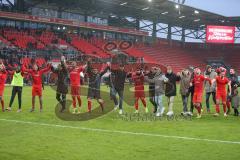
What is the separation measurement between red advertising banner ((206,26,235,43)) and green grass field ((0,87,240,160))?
168 feet

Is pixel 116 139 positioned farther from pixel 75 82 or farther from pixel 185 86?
pixel 75 82

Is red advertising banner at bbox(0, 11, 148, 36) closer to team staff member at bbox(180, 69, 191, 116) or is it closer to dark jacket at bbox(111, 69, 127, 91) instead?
dark jacket at bbox(111, 69, 127, 91)

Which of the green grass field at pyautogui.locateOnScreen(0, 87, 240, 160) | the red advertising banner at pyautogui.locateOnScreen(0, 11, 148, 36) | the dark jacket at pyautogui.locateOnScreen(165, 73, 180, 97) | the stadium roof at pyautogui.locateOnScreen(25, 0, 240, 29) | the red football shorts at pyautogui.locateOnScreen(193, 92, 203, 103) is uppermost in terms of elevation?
the stadium roof at pyautogui.locateOnScreen(25, 0, 240, 29)

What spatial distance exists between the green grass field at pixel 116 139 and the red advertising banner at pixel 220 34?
51359 millimetres

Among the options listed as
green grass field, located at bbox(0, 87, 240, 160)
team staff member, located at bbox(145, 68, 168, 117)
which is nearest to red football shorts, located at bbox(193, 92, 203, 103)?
green grass field, located at bbox(0, 87, 240, 160)

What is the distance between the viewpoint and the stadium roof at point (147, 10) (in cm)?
→ 5088

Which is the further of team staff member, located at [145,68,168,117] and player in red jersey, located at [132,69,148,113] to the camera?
player in red jersey, located at [132,69,148,113]

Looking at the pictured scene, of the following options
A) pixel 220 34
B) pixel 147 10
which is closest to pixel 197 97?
pixel 147 10

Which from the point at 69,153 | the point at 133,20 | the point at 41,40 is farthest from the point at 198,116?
the point at 133,20

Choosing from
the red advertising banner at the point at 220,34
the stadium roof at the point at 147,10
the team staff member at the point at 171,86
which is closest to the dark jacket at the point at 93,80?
the team staff member at the point at 171,86

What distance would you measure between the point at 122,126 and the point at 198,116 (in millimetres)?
4101

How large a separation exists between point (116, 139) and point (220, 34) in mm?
57613

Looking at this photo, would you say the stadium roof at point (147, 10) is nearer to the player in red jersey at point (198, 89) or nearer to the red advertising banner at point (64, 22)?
the red advertising banner at point (64, 22)

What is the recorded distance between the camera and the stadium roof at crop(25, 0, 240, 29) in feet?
167
